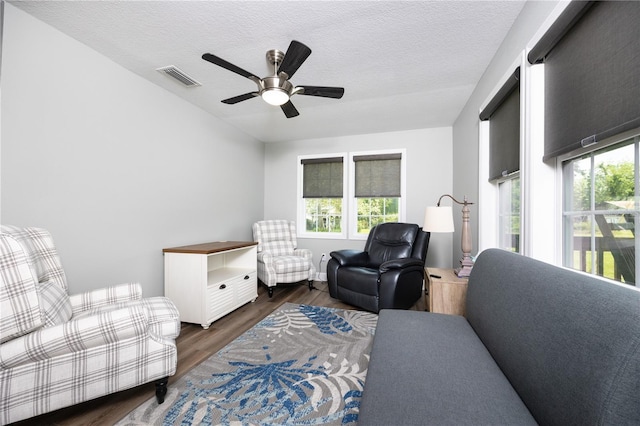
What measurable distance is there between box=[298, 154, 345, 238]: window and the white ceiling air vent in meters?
2.18

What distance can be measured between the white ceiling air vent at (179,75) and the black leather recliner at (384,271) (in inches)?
99.7

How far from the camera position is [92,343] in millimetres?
1278

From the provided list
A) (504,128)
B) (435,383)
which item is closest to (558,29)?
(504,128)

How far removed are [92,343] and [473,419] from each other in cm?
174

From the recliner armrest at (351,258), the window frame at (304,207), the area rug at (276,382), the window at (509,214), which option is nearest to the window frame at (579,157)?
the window at (509,214)

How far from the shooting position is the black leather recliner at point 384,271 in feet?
9.02

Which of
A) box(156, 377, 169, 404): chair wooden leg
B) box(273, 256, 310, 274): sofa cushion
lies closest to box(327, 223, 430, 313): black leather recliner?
box(273, 256, 310, 274): sofa cushion

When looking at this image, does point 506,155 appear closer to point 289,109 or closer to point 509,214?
point 509,214

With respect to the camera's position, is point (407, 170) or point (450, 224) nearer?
point (450, 224)

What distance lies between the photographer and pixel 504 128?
1.92 m

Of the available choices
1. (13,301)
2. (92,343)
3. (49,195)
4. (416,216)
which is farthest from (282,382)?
(416,216)

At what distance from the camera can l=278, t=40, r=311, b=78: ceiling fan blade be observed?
158cm

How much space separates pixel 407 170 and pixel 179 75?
10.6ft

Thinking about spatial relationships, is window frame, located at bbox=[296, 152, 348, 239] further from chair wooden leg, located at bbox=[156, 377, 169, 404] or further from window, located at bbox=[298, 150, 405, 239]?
chair wooden leg, located at bbox=[156, 377, 169, 404]
